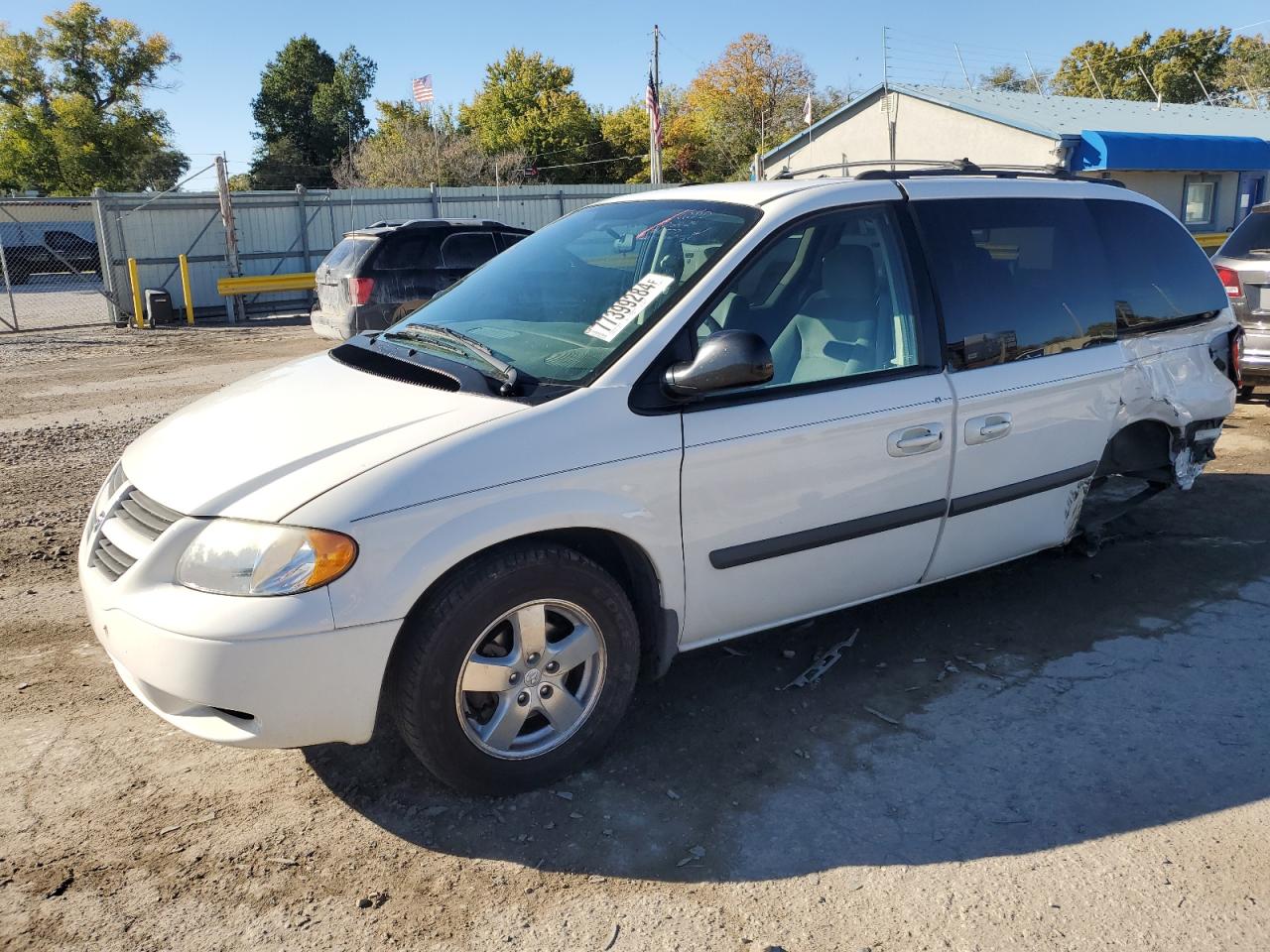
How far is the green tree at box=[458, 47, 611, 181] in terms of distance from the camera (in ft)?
169

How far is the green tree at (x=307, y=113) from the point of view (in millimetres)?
57906

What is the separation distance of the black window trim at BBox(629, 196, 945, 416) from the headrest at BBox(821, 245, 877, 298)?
133 mm

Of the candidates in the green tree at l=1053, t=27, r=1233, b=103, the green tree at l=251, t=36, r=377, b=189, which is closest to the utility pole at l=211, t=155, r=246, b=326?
the green tree at l=251, t=36, r=377, b=189

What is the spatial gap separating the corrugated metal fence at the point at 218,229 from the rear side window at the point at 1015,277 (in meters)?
16.7

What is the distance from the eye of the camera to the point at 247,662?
2668 mm

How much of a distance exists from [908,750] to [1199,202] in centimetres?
3061

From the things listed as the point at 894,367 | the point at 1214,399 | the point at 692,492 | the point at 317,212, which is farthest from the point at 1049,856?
the point at 317,212

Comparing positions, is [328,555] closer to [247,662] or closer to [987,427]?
[247,662]

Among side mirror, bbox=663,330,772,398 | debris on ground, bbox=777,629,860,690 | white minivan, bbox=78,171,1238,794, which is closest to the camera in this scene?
white minivan, bbox=78,171,1238,794

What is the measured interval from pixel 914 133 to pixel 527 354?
27477 millimetres

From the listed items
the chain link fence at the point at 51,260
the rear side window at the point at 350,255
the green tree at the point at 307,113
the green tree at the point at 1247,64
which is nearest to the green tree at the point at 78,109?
the green tree at the point at 307,113

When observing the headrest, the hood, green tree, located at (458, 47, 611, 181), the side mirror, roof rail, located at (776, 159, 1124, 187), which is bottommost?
the hood

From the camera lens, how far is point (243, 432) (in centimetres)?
322

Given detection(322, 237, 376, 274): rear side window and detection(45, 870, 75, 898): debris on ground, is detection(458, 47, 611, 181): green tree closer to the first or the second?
A: detection(322, 237, 376, 274): rear side window
